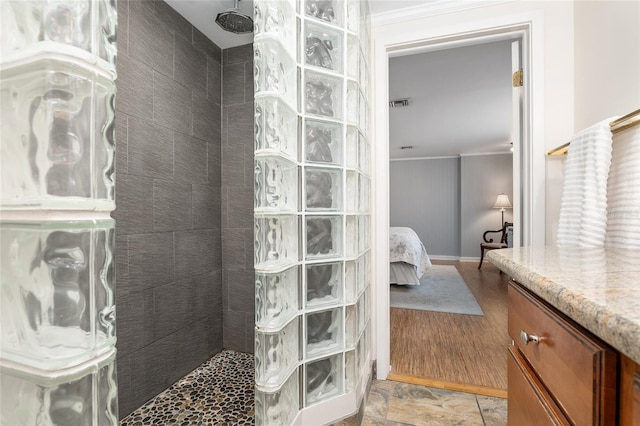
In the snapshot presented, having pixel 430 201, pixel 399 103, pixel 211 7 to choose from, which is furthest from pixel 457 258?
pixel 211 7

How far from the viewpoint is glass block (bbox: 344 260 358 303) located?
144 centimetres

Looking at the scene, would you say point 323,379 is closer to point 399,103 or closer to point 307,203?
point 307,203

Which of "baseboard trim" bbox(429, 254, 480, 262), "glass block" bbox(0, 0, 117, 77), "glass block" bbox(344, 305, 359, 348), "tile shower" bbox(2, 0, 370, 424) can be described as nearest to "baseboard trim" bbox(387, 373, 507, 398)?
"tile shower" bbox(2, 0, 370, 424)

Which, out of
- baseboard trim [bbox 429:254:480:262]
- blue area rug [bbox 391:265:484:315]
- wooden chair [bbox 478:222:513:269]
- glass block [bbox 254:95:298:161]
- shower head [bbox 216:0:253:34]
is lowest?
baseboard trim [bbox 429:254:480:262]

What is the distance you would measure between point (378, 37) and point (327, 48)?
82 cm

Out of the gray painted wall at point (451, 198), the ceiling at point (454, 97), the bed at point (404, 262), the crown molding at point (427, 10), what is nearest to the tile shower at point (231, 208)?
the crown molding at point (427, 10)

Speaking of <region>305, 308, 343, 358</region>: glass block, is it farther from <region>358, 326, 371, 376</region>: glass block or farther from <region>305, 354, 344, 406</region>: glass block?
<region>358, 326, 371, 376</region>: glass block

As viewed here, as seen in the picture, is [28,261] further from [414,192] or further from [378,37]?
[414,192]

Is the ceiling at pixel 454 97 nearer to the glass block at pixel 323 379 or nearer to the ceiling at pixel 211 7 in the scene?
the ceiling at pixel 211 7

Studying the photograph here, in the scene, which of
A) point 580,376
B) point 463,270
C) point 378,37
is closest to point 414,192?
point 463,270

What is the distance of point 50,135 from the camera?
1.17 ft

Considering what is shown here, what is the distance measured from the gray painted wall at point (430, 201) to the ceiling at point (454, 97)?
108cm

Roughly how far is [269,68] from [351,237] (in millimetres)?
832

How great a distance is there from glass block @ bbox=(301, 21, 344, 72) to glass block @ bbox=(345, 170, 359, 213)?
1.64 ft
